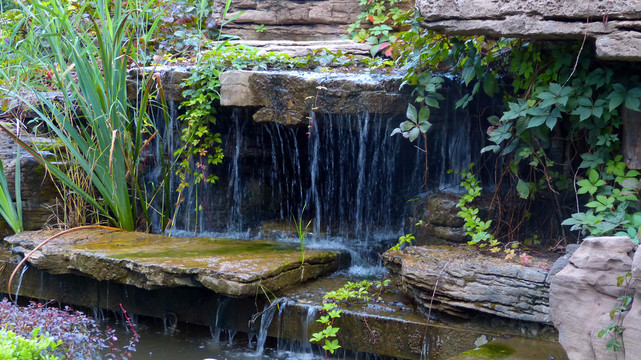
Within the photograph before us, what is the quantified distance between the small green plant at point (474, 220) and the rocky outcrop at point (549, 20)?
117 cm

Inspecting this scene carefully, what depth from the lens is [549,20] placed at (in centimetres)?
334

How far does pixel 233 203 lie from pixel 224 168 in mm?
379

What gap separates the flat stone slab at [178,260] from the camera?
12.6ft

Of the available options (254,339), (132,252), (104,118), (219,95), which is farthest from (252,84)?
(254,339)

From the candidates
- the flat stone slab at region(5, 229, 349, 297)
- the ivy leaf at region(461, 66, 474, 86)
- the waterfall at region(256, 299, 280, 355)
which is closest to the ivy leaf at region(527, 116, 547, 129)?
the ivy leaf at region(461, 66, 474, 86)

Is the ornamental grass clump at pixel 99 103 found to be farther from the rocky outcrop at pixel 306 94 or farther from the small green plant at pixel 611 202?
the small green plant at pixel 611 202

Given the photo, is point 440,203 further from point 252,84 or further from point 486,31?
point 252,84

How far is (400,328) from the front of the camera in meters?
3.56

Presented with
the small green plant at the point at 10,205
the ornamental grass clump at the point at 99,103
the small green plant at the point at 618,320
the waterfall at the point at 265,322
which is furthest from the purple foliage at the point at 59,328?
the small green plant at the point at 618,320

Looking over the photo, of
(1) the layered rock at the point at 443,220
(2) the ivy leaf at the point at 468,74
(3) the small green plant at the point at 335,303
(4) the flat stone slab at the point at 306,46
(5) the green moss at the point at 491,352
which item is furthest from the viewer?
(4) the flat stone slab at the point at 306,46

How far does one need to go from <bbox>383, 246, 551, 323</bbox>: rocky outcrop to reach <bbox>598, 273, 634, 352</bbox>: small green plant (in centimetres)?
82

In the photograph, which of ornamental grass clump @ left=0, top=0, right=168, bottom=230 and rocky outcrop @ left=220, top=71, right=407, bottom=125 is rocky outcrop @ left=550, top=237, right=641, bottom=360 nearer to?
rocky outcrop @ left=220, top=71, right=407, bottom=125

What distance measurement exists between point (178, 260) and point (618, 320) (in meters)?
2.79

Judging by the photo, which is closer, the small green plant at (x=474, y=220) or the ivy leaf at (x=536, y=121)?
the ivy leaf at (x=536, y=121)
